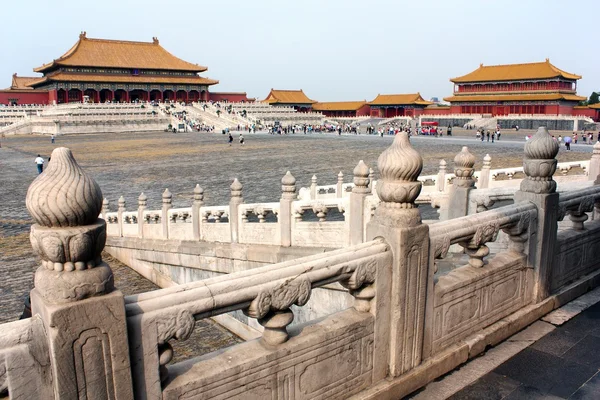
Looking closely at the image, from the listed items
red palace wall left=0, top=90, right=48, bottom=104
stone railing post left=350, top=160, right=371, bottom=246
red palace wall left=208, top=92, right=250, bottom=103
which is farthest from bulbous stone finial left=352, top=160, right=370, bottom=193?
red palace wall left=208, top=92, right=250, bottom=103

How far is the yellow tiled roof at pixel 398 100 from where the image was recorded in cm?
7183

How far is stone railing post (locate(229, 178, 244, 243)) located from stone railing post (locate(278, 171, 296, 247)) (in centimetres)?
98

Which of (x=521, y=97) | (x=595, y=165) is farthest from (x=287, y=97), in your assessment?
(x=595, y=165)

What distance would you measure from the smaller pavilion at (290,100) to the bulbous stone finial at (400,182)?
80.3 meters

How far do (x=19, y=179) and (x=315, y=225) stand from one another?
1805cm

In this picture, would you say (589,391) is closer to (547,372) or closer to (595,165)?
(547,372)

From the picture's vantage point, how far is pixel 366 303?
10.5 feet

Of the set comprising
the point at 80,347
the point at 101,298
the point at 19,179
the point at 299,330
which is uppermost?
the point at 101,298

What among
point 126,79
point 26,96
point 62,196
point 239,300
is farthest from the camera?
point 126,79

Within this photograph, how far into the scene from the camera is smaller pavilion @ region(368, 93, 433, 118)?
7169 cm

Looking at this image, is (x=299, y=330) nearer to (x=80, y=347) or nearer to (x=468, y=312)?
(x=80, y=347)

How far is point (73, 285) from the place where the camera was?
78.1 inches

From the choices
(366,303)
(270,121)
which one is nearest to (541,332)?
(366,303)

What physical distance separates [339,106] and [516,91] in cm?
2950
